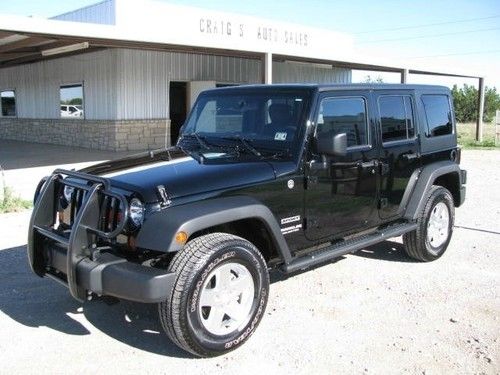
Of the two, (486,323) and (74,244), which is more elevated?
(74,244)

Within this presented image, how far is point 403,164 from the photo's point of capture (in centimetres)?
518

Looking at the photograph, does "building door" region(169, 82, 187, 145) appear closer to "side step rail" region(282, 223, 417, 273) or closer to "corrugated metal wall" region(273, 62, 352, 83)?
"corrugated metal wall" region(273, 62, 352, 83)

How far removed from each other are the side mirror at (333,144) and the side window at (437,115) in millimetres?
1932

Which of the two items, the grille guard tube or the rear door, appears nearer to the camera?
the grille guard tube

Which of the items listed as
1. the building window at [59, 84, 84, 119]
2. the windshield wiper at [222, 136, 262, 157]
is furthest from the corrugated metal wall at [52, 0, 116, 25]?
the windshield wiper at [222, 136, 262, 157]

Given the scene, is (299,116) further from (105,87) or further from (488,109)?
(488,109)

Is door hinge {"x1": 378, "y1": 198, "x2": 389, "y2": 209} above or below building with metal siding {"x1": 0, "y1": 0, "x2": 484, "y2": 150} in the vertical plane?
below

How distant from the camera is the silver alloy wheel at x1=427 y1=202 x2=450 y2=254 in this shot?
221 inches

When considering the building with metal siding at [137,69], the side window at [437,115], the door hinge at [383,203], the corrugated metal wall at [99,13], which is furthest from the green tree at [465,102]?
the door hinge at [383,203]

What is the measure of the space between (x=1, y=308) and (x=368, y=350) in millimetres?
2935

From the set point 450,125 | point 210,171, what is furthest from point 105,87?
point 210,171

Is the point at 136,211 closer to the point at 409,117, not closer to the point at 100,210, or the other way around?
the point at 100,210

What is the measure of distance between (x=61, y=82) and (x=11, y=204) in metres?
13.7

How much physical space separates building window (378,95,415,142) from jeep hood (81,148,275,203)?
5.03 feet
